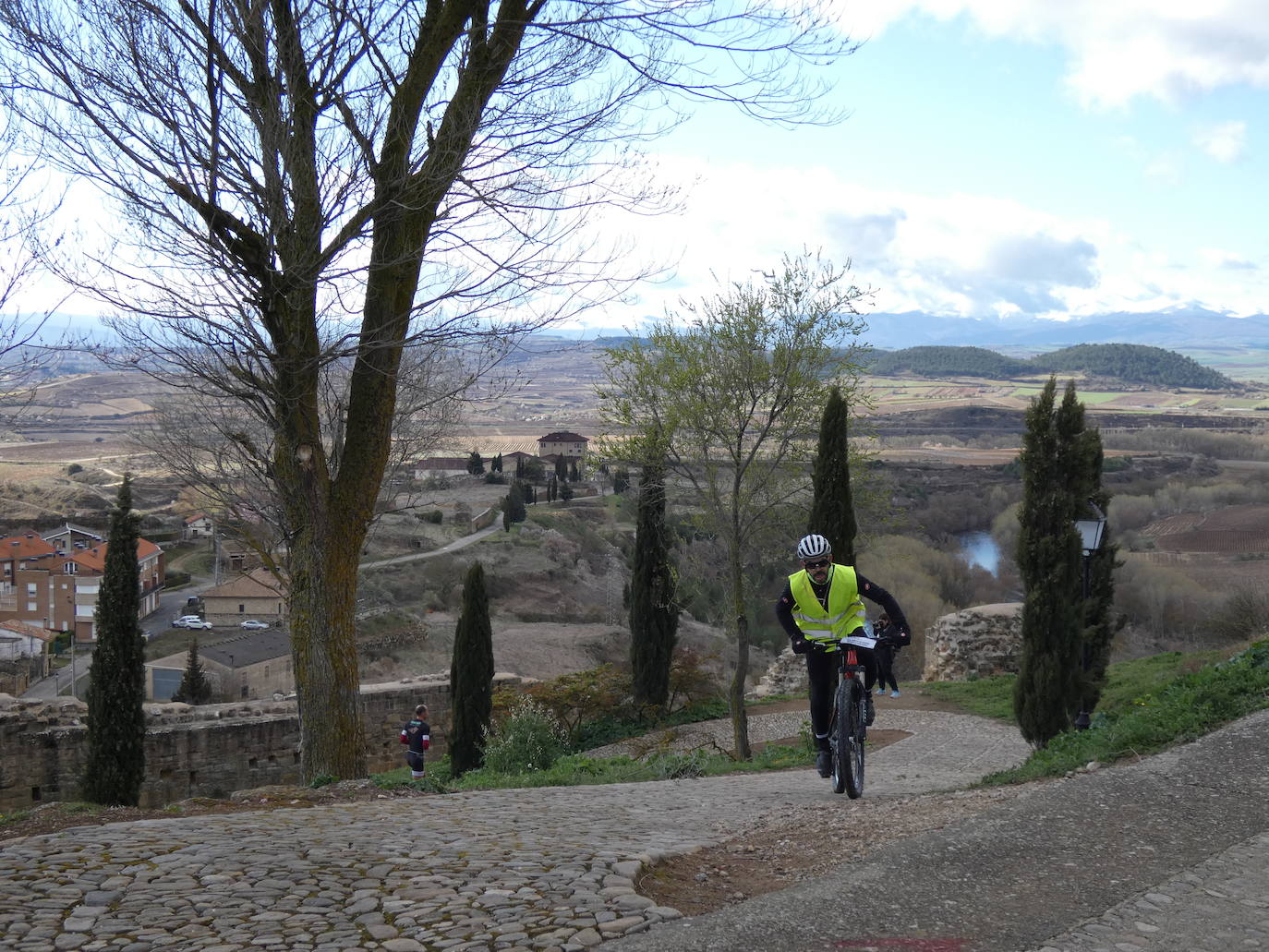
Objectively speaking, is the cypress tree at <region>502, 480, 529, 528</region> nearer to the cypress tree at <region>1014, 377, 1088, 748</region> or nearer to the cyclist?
the cypress tree at <region>1014, 377, 1088, 748</region>

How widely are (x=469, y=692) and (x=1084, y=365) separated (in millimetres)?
110668

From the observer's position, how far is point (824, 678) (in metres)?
6.59

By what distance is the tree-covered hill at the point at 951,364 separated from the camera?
12188cm

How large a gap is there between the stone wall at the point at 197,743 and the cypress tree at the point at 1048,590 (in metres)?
12.8

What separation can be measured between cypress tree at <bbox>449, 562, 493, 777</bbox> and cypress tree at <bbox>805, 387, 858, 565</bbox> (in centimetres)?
663

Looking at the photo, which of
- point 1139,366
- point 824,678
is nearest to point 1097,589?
point 824,678

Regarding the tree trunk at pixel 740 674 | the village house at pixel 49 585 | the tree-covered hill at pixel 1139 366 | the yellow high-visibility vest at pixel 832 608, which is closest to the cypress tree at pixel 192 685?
the village house at pixel 49 585

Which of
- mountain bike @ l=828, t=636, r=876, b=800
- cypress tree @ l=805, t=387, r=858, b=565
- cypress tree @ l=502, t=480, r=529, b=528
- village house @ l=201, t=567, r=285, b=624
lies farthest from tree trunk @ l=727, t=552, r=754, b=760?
cypress tree @ l=502, t=480, r=529, b=528

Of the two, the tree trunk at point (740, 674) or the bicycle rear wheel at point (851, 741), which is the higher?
the bicycle rear wheel at point (851, 741)

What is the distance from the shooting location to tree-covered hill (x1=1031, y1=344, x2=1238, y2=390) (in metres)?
112

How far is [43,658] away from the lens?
3231cm

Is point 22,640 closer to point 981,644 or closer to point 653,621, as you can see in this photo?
point 653,621

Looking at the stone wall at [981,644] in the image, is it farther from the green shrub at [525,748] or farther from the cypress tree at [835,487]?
the green shrub at [525,748]

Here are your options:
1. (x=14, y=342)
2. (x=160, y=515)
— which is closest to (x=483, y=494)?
(x=160, y=515)
